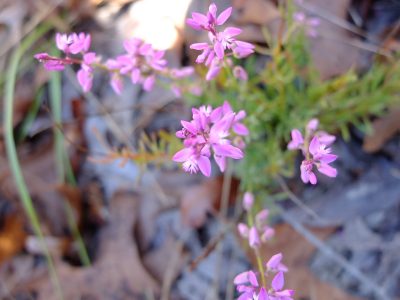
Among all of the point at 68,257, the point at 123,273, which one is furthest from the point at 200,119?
the point at 68,257

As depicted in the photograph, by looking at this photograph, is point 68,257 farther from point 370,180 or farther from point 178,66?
point 370,180

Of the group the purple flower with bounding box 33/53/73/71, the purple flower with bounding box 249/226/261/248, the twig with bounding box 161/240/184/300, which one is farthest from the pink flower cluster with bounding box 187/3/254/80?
the twig with bounding box 161/240/184/300

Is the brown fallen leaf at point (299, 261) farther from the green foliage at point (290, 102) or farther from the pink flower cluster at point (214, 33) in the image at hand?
the pink flower cluster at point (214, 33)

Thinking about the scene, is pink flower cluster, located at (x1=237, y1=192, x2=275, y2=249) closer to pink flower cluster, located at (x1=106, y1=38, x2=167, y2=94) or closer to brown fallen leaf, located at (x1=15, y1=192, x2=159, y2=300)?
pink flower cluster, located at (x1=106, y1=38, x2=167, y2=94)

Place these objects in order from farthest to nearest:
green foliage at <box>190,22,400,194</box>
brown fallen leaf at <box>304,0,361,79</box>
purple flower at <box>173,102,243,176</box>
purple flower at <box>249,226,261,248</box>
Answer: brown fallen leaf at <box>304,0,361,79</box> → green foliage at <box>190,22,400,194</box> → purple flower at <box>249,226,261,248</box> → purple flower at <box>173,102,243,176</box>

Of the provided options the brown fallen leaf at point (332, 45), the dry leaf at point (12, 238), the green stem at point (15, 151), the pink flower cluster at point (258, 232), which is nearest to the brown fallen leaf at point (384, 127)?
the brown fallen leaf at point (332, 45)

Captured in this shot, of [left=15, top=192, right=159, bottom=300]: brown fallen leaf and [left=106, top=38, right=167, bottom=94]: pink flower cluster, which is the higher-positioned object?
[left=106, top=38, right=167, bottom=94]: pink flower cluster
